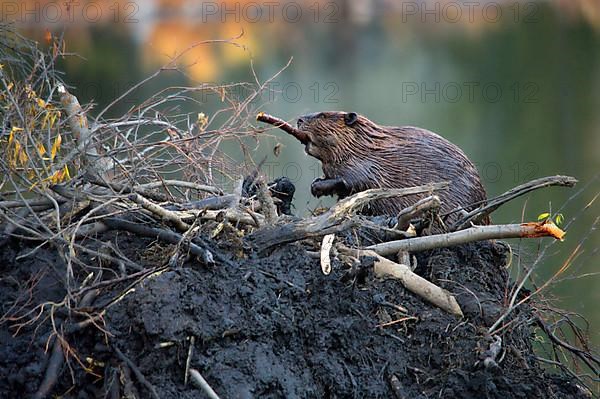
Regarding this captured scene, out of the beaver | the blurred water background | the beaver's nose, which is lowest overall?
the blurred water background

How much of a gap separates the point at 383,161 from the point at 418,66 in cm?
1253

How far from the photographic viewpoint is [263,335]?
10.4 feet

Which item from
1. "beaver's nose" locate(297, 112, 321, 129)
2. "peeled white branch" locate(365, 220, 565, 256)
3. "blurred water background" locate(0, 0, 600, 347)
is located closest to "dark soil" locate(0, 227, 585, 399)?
"peeled white branch" locate(365, 220, 565, 256)

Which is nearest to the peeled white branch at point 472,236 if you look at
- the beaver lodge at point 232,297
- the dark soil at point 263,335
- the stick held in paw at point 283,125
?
the beaver lodge at point 232,297

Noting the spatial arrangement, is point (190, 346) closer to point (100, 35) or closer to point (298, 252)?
point (298, 252)

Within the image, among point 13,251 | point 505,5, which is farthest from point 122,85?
point 505,5

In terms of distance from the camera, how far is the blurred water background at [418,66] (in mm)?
10867

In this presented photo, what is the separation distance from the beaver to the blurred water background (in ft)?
11.0

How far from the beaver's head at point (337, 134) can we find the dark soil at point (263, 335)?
1128 mm

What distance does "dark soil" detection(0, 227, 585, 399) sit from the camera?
9.96ft

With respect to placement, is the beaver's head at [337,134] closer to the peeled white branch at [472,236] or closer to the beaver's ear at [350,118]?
the beaver's ear at [350,118]

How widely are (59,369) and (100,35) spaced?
54.0ft

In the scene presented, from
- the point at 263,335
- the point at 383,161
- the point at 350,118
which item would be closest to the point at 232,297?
the point at 263,335

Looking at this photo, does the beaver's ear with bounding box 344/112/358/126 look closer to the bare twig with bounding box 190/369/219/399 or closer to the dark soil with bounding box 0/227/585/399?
the dark soil with bounding box 0/227/585/399
